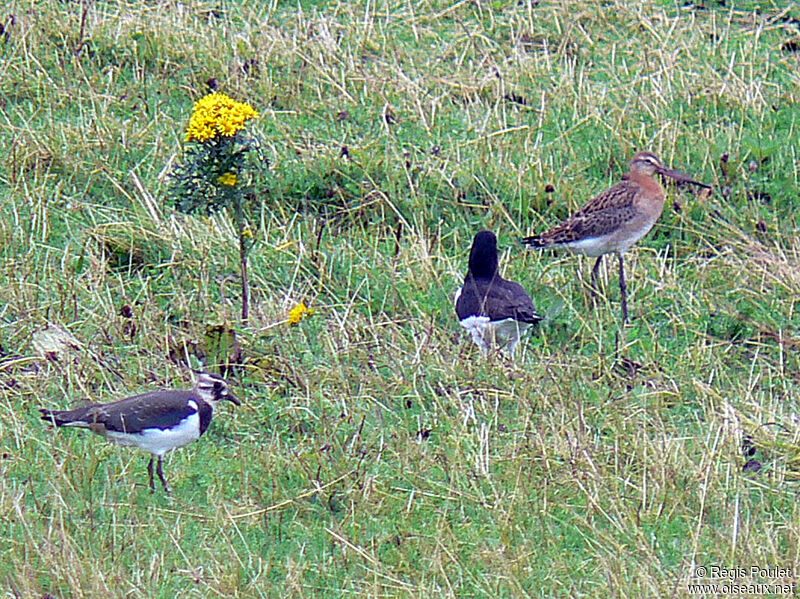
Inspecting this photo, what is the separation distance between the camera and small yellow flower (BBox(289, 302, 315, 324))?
6.86 metres

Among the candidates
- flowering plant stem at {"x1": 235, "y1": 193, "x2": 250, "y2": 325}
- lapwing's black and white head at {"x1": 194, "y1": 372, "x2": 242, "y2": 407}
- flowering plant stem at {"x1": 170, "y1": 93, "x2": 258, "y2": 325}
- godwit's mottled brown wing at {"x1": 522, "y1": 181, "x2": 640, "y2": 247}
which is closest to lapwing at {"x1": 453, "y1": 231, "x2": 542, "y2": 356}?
godwit's mottled brown wing at {"x1": 522, "y1": 181, "x2": 640, "y2": 247}

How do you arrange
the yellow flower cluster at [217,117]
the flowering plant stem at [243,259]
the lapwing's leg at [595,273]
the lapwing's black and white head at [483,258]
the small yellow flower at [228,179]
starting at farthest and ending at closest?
the lapwing's leg at [595,273]
the lapwing's black and white head at [483,258]
the flowering plant stem at [243,259]
the small yellow flower at [228,179]
the yellow flower cluster at [217,117]

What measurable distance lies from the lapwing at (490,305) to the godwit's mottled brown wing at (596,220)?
489 mm

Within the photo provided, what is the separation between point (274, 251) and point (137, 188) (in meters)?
1.06

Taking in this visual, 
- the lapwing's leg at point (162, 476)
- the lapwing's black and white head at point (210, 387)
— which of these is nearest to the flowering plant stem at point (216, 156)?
the lapwing's black and white head at point (210, 387)

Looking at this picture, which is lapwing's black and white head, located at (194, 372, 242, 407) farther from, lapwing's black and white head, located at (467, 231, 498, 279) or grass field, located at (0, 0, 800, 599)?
lapwing's black and white head, located at (467, 231, 498, 279)

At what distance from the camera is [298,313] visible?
271 inches

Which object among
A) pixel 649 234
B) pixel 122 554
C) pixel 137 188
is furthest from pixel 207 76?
pixel 122 554

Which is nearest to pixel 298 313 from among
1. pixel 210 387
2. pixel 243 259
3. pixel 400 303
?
pixel 243 259

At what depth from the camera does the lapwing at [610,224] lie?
7.47 m

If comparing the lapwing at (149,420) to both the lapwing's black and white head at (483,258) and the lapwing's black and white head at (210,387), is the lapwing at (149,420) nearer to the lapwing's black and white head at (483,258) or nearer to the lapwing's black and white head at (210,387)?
the lapwing's black and white head at (210,387)

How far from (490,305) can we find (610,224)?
3.77 feet

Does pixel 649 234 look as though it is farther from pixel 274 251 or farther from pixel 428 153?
pixel 274 251

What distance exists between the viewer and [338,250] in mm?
7668
